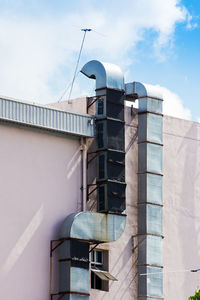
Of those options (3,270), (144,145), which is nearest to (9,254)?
(3,270)

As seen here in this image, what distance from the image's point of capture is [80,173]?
42.8 m

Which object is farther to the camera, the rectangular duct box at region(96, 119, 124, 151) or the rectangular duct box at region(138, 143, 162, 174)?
the rectangular duct box at region(138, 143, 162, 174)

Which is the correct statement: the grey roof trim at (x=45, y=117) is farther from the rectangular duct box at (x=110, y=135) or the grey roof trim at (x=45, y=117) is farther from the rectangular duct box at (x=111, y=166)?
the rectangular duct box at (x=111, y=166)

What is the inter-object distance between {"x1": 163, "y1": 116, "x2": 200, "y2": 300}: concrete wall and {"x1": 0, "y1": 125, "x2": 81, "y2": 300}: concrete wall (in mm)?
5756

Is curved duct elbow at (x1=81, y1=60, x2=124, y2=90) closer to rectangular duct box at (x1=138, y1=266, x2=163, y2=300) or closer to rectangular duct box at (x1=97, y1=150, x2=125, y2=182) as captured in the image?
rectangular duct box at (x1=97, y1=150, x2=125, y2=182)

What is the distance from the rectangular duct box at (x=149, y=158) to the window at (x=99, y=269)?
4.17 metres

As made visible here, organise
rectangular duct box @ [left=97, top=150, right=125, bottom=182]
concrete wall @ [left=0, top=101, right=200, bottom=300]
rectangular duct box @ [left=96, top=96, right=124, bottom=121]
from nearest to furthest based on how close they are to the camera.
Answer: concrete wall @ [left=0, top=101, right=200, bottom=300], rectangular duct box @ [left=97, top=150, right=125, bottom=182], rectangular duct box @ [left=96, top=96, right=124, bottom=121]

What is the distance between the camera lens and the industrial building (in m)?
40.4

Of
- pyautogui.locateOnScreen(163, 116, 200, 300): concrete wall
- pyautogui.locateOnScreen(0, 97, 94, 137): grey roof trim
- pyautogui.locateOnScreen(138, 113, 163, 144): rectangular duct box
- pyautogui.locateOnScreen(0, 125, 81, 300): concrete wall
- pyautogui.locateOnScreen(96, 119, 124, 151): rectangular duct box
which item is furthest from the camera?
pyautogui.locateOnScreen(163, 116, 200, 300): concrete wall

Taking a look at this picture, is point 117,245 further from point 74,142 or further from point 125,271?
point 74,142

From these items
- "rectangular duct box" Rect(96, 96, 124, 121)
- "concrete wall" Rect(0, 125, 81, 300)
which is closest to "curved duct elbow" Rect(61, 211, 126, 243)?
"concrete wall" Rect(0, 125, 81, 300)

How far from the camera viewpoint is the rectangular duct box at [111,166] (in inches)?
1684

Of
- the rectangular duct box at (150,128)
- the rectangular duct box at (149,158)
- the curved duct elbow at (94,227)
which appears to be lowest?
the curved duct elbow at (94,227)

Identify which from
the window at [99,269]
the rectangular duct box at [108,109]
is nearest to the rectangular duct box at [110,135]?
the rectangular duct box at [108,109]
